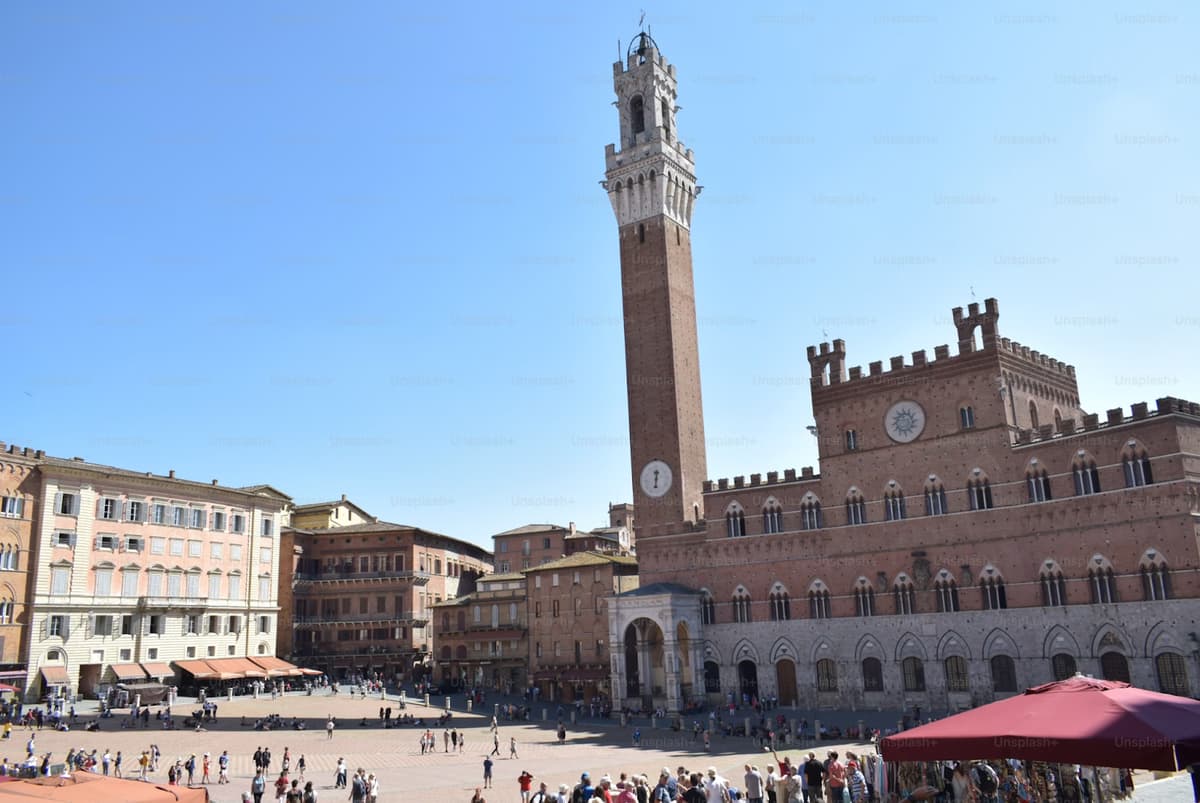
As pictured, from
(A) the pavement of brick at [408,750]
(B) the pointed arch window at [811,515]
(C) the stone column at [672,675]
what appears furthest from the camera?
(C) the stone column at [672,675]

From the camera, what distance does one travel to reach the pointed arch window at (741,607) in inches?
1956

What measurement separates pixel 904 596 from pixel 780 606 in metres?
7.04

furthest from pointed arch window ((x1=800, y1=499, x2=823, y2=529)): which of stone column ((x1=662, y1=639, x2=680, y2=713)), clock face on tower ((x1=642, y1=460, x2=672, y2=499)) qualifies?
stone column ((x1=662, y1=639, x2=680, y2=713))

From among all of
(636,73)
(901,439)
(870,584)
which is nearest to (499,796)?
(870,584)

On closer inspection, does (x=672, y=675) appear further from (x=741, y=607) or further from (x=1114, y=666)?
(x=1114, y=666)

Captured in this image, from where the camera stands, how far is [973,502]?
4212 cm

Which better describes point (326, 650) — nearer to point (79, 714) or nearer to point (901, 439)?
point (79, 714)

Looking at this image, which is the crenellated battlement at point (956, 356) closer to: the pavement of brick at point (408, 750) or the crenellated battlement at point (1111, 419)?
the crenellated battlement at point (1111, 419)

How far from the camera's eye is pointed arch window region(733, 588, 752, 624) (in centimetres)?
4968

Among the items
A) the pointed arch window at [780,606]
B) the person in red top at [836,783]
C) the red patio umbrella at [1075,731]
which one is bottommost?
the person in red top at [836,783]

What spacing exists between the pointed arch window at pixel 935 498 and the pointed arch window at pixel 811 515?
6.00 metres

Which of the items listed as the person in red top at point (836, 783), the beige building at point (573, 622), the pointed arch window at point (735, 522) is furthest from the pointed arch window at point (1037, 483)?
the beige building at point (573, 622)

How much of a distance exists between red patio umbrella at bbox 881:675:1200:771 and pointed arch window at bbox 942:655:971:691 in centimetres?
3256

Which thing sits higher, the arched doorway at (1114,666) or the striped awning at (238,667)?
the striped awning at (238,667)
